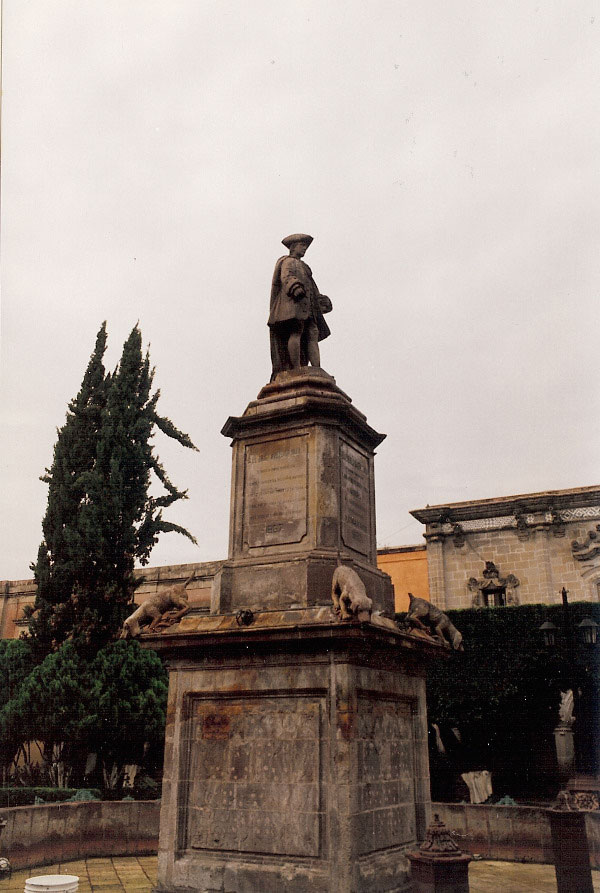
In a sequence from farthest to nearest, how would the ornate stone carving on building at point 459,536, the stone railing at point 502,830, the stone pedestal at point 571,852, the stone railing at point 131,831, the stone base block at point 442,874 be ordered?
the ornate stone carving on building at point 459,536 < the stone railing at point 502,830 < the stone railing at point 131,831 < the stone pedestal at point 571,852 < the stone base block at point 442,874

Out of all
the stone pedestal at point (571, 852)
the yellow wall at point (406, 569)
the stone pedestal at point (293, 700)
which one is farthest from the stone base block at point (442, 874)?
the yellow wall at point (406, 569)

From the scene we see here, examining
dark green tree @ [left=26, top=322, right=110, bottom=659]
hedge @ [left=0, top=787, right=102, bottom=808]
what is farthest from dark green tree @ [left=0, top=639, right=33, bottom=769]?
hedge @ [left=0, top=787, right=102, bottom=808]

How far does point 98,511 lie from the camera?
69.9 ft

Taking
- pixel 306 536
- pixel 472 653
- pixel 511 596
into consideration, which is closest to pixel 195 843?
pixel 306 536

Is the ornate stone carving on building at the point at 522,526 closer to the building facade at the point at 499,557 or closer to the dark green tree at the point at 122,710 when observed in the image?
the building facade at the point at 499,557

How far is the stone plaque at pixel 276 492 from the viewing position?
9281 millimetres

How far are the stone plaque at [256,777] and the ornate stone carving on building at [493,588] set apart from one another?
2223 cm

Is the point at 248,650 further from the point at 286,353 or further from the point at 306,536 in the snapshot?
the point at 286,353

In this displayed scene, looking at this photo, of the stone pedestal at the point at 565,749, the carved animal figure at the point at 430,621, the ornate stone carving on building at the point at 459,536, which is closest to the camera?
the carved animal figure at the point at 430,621

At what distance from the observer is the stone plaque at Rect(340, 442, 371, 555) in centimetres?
950

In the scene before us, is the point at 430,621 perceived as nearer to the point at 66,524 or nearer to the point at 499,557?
the point at 66,524

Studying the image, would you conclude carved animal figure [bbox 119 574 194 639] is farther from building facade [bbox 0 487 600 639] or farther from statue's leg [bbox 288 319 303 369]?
building facade [bbox 0 487 600 639]

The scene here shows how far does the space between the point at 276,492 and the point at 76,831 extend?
7.08 meters

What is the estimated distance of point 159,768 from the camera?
20359 millimetres
